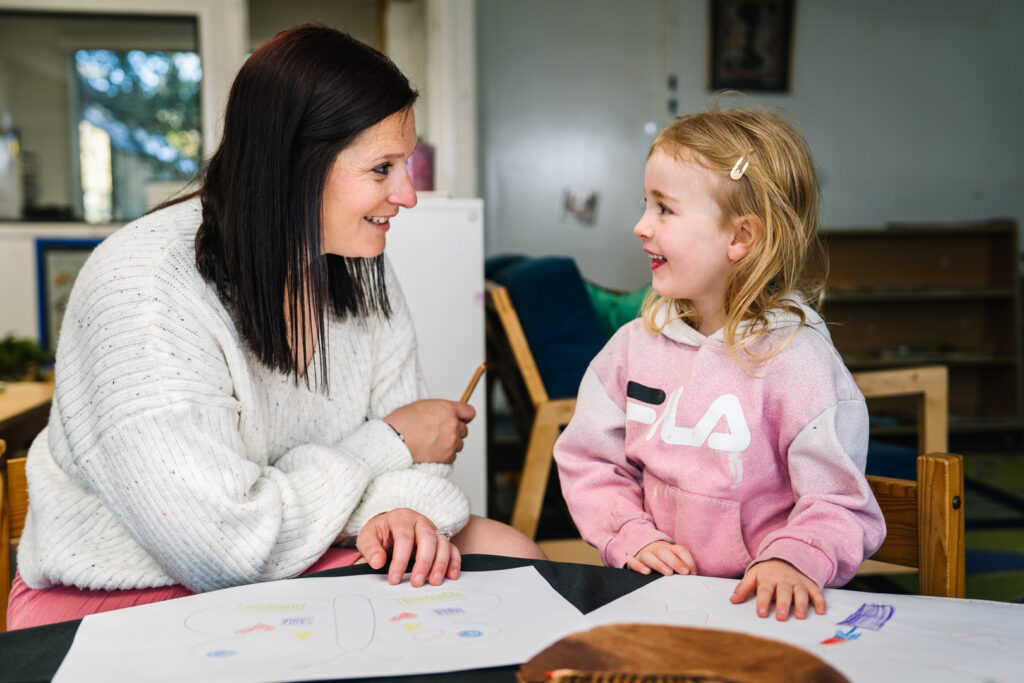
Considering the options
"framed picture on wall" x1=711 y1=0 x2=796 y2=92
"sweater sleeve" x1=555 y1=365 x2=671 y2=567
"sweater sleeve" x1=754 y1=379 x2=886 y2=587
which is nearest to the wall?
"framed picture on wall" x1=711 y1=0 x2=796 y2=92

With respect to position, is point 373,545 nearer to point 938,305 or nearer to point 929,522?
point 929,522

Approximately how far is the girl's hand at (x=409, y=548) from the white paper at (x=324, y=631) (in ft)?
0.06

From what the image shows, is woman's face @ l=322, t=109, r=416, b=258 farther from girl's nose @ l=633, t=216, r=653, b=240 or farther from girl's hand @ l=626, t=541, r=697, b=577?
girl's hand @ l=626, t=541, r=697, b=577

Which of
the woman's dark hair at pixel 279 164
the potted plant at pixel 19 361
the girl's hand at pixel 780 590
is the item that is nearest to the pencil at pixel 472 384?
the woman's dark hair at pixel 279 164

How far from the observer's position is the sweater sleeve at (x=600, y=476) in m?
0.91

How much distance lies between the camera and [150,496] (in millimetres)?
792

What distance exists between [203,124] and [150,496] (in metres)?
3.35

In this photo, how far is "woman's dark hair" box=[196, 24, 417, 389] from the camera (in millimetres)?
→ 914

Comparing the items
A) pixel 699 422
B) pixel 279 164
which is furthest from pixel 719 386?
pixel 279 164

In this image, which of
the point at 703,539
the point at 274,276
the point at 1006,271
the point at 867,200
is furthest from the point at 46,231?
the point at 1006,271

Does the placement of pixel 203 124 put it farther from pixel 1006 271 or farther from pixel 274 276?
pixel 1006 271

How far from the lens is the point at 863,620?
1.94ft

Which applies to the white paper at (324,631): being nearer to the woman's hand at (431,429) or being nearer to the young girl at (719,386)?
the young girl at (719,386)

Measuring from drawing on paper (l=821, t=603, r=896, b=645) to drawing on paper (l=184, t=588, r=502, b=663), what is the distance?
0.23m
